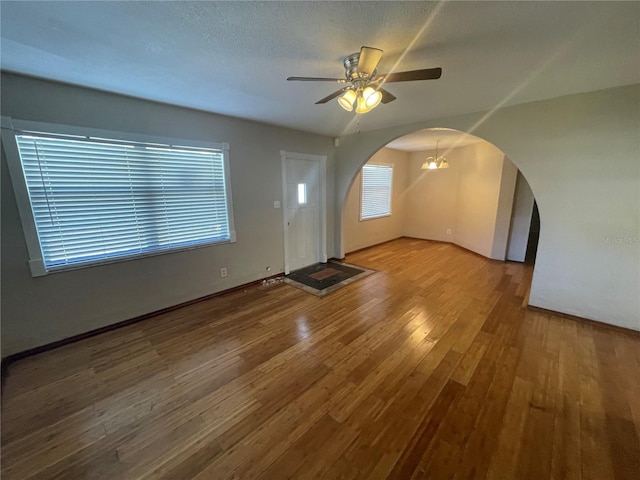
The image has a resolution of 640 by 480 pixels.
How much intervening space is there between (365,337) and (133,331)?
2537mm

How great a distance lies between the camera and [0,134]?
6.73 feet

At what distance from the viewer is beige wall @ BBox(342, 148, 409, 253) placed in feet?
18.4

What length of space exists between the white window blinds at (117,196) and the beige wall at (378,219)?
108 inches

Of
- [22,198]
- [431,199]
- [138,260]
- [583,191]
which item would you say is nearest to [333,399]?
[138,260]

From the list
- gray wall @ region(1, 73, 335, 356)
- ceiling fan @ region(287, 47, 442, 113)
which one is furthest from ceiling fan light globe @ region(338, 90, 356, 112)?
gray wall @ region(1, 73, 335, 356)

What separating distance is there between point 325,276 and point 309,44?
3.24 meters

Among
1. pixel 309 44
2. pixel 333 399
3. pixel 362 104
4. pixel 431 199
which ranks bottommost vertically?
pixel 333 399

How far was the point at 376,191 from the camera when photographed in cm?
622

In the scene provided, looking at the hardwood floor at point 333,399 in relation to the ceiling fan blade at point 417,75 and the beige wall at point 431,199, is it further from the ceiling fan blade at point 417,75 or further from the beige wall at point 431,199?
the beige wall at point 431,199

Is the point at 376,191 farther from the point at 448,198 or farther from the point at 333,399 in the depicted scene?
the point at 333,399

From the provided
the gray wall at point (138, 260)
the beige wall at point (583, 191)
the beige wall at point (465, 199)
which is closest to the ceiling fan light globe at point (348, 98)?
the gray wall at point (138, 260)

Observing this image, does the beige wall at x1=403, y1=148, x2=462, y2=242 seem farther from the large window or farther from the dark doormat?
the large window

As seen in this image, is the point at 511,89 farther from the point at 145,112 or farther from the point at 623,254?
Result: the point at 145,112

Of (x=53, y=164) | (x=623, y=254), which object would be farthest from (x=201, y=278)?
(x=623, y=254)
